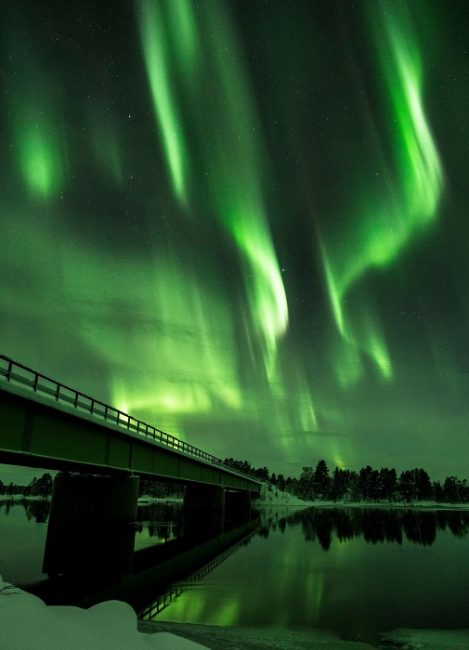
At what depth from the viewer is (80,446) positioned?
98.5 feet

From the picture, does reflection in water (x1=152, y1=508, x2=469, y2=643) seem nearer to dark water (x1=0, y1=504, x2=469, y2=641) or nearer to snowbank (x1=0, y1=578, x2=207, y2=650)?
Answer: dark water (x1=0, y1=504, x2=469, y2=641)

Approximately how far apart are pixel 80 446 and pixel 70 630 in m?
23.2

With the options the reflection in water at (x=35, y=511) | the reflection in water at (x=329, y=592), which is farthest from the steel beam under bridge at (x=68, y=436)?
the reflection in water at (x=35, y=511)

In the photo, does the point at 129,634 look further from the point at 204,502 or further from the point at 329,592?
the point at 204,502

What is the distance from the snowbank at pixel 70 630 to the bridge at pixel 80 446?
1301 cm

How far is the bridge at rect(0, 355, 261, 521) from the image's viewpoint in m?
22.7

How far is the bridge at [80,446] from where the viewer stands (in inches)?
894

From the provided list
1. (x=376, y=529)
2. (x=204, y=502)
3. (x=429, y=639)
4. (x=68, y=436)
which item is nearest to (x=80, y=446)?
(x=68, y=436)

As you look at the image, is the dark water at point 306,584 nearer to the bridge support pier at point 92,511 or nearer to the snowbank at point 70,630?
the bridge support pier at point 92,511

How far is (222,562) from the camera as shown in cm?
2573

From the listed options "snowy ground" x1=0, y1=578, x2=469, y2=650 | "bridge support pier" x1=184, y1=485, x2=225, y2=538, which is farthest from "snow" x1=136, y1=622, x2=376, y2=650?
"bridge support pier" x1=184, y1=485, x2=225, y2=538

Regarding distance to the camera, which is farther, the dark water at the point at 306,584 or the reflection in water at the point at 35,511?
the reflection in water at the point at 35,511

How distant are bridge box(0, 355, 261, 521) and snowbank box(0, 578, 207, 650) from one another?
512 inches

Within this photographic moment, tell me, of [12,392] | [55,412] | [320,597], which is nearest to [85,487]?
[55,412]
